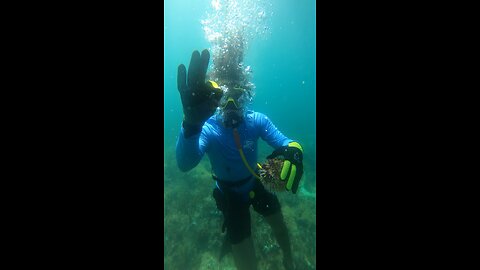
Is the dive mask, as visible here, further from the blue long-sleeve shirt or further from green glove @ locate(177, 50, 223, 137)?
green glove @ locate(177, 50, 223, 137)

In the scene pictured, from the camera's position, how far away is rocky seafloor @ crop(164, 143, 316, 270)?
6578 millimetres

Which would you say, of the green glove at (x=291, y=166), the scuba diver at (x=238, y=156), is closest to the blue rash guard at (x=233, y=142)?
the scuba diver at (x=238, y=156)

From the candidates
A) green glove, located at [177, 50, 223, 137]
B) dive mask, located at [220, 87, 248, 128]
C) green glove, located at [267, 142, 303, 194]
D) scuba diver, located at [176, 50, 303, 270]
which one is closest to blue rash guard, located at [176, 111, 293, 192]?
scuba diver, located at [176, 50, 303, 270]

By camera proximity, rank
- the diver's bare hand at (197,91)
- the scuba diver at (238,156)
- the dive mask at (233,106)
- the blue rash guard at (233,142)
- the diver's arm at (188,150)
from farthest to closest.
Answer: the blue rash guard at (233,142) < the dive mask at (233,106) < the scuba diver at (238,156) < the diver's arm at (188,150) < the diver's bare hand at (197,91)

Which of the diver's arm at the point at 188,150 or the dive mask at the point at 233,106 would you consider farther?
the dive mask at the point at 233,106

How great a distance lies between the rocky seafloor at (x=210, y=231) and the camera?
259 inches

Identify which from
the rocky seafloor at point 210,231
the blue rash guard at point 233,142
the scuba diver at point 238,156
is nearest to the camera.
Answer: the scuba diver at point 238,156

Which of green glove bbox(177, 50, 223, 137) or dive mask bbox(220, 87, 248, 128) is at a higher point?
green glove bbox(177, 50, 223, 137)

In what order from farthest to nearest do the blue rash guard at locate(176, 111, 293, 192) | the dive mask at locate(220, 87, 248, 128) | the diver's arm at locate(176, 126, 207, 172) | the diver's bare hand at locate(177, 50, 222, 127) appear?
1. the blue rash guard at locate(176, 111, 293, 192)
2. the dive mask at locate(220, 87, 248, 128)
3. the diver's arm at locate(176, 126, 207, 172)
4. the diver's bare hand at locate(177, 50, 222, 127)

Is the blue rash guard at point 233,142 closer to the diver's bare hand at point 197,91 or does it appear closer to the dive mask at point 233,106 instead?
the dive mask at point 233,106
